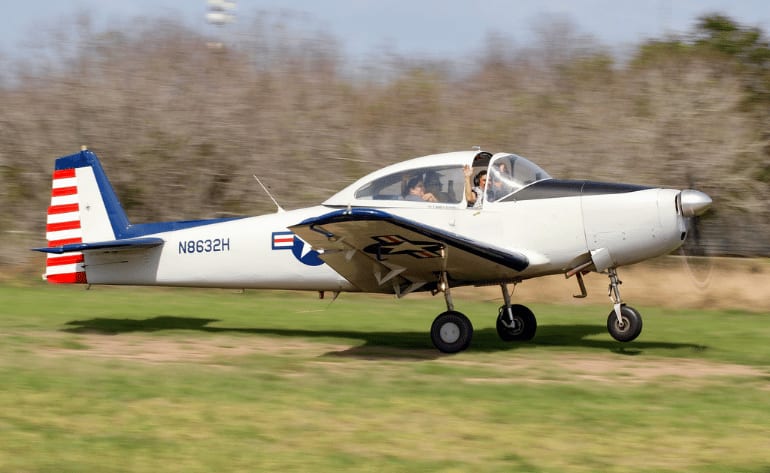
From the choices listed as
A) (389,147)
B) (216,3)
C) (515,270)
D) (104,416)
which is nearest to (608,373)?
(515,270)

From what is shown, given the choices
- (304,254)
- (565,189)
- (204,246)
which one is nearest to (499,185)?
(565,189)

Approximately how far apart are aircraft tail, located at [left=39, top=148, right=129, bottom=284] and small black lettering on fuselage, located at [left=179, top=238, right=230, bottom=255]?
1025mm

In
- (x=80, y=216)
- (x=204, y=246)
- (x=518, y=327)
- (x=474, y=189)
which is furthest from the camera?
(x=80, y=216)

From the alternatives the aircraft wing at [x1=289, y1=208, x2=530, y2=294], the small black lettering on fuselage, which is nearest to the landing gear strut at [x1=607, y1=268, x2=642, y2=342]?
the aircraft wing at [x1=289, y1=208, x2=530, y2=294]

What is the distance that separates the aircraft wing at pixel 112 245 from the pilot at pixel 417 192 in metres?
3.32

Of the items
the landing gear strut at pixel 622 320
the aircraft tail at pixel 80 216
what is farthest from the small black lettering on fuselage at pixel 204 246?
the landing gear strut at pixel 622 320

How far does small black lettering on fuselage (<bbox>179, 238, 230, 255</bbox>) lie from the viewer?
36.2 feet

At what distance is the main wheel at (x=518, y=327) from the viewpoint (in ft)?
35.5

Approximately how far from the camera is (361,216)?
8594 millimetres

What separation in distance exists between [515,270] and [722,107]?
1163 centimetres

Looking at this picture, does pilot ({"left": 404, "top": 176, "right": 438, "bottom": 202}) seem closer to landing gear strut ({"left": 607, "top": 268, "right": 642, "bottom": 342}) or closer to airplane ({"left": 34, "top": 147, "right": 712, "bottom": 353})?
airplane ({"left": 34, "top": 147, "right": 712, "bottom": 353})

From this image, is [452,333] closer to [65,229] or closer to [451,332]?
[451,332]

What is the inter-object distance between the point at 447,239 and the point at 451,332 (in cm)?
Result: 120

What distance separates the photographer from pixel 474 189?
997 centimetres
